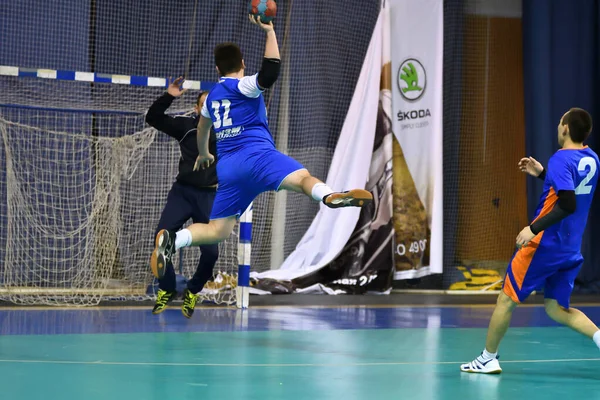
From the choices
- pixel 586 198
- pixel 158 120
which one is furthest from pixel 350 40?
pixel 586 198

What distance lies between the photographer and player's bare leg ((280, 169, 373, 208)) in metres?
5.99

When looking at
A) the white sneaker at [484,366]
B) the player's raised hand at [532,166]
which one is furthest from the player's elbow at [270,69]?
the white sneaker at [484,366]

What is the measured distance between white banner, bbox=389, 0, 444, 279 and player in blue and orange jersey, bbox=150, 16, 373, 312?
6309 millimetres

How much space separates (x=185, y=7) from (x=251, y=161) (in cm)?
642

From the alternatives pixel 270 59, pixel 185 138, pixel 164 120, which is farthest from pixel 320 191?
pixel 164 120

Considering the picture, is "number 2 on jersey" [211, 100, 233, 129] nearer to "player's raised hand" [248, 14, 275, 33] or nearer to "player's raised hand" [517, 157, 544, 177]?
"player's raised hand" [248, 14, 275, 33]

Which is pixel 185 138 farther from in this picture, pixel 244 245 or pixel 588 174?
pixel 588 174

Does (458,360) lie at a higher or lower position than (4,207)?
lower

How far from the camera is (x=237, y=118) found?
273 inches

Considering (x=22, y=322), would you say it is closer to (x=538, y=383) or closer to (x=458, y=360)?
(x=458, y=360)

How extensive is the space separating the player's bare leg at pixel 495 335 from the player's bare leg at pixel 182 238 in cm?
218

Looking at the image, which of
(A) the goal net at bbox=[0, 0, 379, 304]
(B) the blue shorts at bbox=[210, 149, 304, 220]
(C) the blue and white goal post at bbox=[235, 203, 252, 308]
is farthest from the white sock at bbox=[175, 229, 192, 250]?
(A) the goal net at bbox=[0, 0, 379, 304]

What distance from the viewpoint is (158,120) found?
909cm

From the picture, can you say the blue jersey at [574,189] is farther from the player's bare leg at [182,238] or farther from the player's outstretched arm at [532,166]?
the player's bare leg at [182,238]
